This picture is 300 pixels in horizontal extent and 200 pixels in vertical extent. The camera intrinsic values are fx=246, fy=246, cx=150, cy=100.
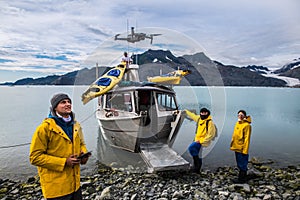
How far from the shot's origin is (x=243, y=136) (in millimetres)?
6527

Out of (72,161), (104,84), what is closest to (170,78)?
(104,84)

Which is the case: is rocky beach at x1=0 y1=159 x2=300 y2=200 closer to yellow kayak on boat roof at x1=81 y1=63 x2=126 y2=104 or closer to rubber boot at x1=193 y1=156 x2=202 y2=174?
rubber boot at x1=193 y1=156 x2=202 y2=174

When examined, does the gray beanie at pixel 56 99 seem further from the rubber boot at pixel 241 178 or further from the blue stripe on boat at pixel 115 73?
the blue stripe on boat at pixel 115 73

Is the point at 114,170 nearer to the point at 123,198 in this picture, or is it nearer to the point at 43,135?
the point at 123,198

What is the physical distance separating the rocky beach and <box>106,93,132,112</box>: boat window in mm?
3043

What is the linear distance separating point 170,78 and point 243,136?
7319mm

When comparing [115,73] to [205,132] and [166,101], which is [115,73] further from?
[205,132]

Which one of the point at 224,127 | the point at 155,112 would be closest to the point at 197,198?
the point at 155,112

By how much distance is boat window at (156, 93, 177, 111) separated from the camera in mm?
11574

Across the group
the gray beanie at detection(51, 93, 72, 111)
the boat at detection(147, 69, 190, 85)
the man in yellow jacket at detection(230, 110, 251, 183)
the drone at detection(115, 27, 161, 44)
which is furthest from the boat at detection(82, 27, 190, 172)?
the gray beanie at detection(51, 93, 72, 111)

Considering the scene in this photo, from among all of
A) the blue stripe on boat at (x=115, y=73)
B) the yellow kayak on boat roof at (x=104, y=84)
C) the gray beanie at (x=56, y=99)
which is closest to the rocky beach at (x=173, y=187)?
the yellow kayak on boat roof at (x=104, y=84)

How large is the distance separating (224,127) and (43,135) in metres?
19.5

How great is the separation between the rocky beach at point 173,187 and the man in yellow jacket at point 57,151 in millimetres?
3322

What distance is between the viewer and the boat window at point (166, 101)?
1157cm
